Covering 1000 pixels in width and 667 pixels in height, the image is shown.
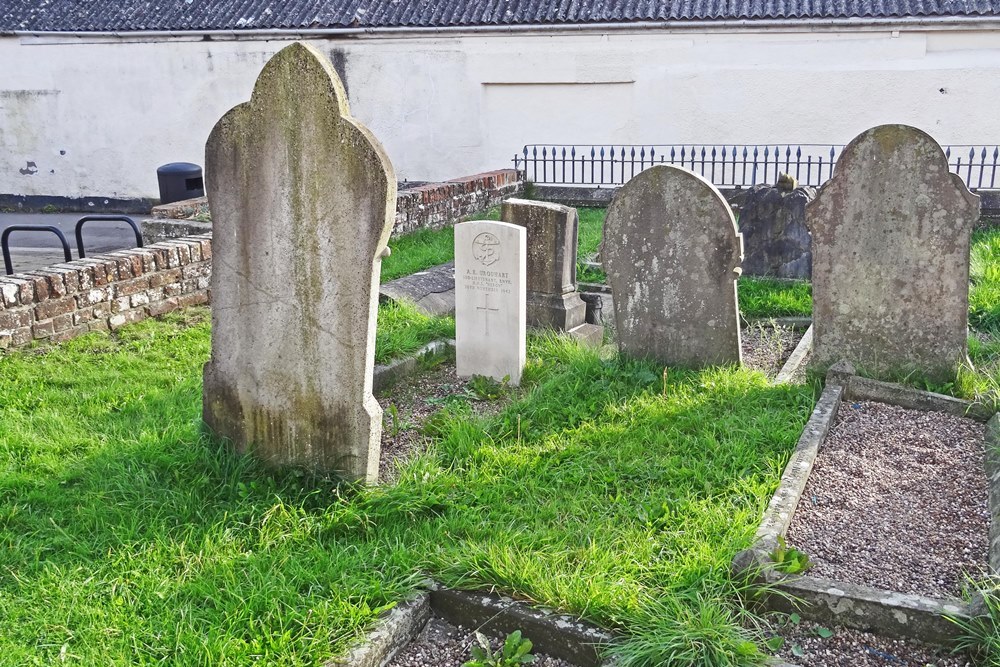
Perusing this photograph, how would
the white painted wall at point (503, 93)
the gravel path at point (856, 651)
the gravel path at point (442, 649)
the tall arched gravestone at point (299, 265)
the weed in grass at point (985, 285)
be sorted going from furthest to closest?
the white painted wall at point (503, 93)
the weed in grass at point (985, 285)
the tall arched gravestone at point (299, 265)
the gravel path at point (442, 649)
the gravel path at point (856, 651)

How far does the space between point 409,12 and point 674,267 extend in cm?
1228

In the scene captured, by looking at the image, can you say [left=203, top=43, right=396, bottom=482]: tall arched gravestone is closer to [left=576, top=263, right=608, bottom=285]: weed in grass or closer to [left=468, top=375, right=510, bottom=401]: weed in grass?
[left=468, top=375, right=510, bottom=401]: weed in grass

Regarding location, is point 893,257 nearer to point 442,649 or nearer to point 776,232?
point 776,232

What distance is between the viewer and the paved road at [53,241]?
11289mm

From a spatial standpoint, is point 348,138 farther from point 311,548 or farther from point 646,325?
point 646,325

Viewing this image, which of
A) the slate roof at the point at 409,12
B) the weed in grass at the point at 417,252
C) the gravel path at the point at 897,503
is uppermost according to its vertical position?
the slate roof at the point at 409,12

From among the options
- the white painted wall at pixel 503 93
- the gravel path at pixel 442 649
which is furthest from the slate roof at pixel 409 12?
the gravel path at pixel 442 649

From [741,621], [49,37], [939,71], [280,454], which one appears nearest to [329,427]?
[280,454]

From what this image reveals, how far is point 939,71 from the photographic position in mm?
14195

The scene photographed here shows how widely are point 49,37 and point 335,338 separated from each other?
17.2 metres

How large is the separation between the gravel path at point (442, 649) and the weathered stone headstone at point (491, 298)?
2.79 meters

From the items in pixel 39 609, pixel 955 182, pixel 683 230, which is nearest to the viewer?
pixel 39 609

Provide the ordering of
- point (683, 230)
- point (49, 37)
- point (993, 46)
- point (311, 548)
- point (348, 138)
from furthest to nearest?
point (49, 37)
point (993, 46)
point (683, 230)
point (348, 138)
point (311, 548)

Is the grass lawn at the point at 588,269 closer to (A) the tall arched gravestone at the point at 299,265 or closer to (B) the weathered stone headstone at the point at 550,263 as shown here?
(B) the weathered stone headstone at the point at 550,263
